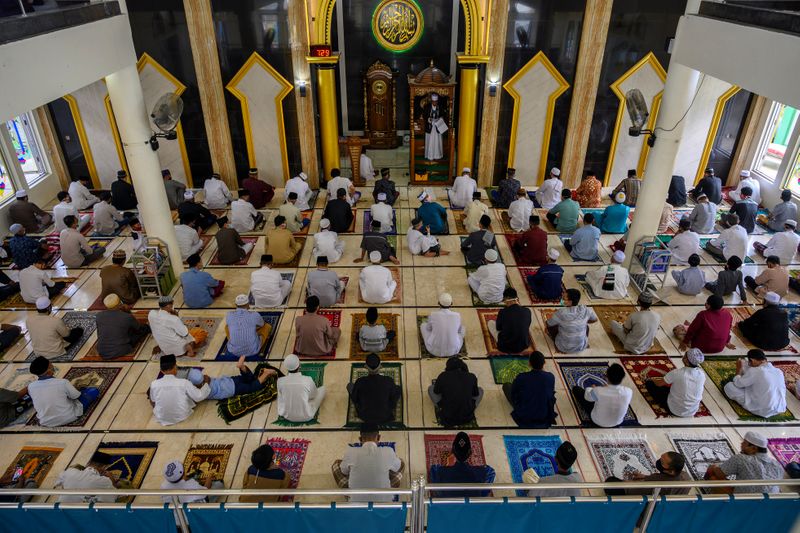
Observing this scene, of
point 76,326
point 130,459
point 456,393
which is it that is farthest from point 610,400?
point 76,326

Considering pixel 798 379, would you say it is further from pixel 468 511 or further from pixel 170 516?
pixel 170 516

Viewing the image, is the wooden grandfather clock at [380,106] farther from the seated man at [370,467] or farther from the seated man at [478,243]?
the seated man at [370,467]

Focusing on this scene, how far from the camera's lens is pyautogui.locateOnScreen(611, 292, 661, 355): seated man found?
617 cm

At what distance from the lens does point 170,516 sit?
3461 millimetres

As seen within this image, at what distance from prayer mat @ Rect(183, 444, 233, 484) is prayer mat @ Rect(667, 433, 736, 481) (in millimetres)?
4151

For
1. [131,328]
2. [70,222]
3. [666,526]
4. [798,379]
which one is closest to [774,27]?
[798,379]

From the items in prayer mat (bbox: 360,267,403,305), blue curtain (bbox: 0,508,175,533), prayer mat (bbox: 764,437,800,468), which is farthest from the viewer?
prayer mat (bbox: 360,267,403,305)

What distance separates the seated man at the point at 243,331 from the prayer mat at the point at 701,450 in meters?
4.32

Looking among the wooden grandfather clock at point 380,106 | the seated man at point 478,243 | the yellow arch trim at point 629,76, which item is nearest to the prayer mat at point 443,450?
the seated man at point 478,243

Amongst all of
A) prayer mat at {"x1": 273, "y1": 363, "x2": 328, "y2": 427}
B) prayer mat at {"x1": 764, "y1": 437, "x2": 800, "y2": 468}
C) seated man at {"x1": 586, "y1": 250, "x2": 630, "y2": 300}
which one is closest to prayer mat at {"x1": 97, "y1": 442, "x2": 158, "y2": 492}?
prayer mat at {"x1": 273, "y1": 363, "x2": 328, "y2": 427}

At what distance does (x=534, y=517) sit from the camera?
3527 millimetres

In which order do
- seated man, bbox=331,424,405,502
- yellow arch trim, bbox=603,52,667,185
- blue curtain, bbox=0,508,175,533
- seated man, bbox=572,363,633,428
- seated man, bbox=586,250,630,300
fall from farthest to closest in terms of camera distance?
yellow arch trim, bbox=603,52,667,185, seated man, bbox=586,250,630,300, seated man, bbox=572,363,633,428, seated man, bbox=331,424,405,502, blue curtain, bbox=0,508,175,533

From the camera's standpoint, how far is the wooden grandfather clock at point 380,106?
1145 centimetres

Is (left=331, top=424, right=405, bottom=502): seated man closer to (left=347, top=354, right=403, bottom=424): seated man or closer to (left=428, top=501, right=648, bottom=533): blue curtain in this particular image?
(left=347, top=354, right=403, bottom=424): seated man
